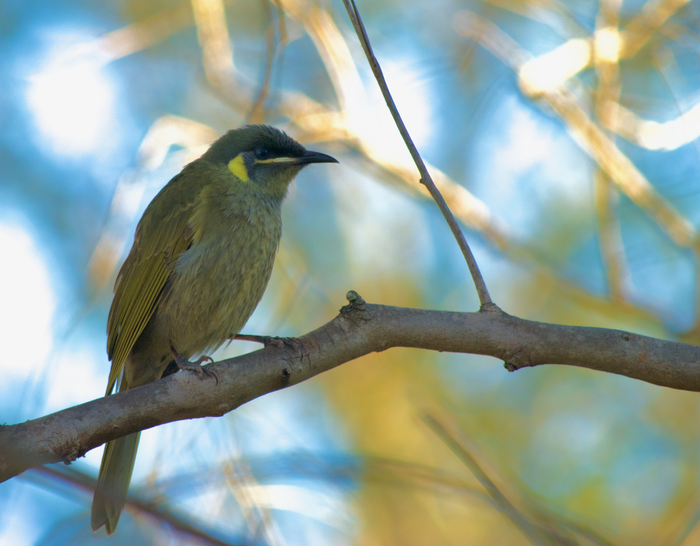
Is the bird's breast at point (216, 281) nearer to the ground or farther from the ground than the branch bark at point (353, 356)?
farther from the ground

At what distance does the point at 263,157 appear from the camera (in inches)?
179

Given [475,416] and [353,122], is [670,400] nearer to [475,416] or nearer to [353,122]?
[475,416]

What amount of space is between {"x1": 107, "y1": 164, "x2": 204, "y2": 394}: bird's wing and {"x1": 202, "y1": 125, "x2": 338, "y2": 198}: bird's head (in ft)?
1.00

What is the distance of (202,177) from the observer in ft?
14.0

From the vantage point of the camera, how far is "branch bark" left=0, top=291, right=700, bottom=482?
245cm

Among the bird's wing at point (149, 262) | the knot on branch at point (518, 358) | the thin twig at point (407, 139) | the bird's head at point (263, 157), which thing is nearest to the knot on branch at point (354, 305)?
the thin twig at point (407, 139)

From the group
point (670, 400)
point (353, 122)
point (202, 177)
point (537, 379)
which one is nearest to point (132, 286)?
point (202, 177)

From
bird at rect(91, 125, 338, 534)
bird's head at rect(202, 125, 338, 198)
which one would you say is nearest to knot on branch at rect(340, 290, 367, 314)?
bird at rect(91, 125, 338, 534)

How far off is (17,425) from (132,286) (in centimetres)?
181

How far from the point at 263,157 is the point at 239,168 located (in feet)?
0.72

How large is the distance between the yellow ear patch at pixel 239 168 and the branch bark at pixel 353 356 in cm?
187

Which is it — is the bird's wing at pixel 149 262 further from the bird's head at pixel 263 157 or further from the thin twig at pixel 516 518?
the thin twig at pixel 516 518

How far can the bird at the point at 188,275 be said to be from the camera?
3.84 m

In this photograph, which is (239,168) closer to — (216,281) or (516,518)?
(216,281)
